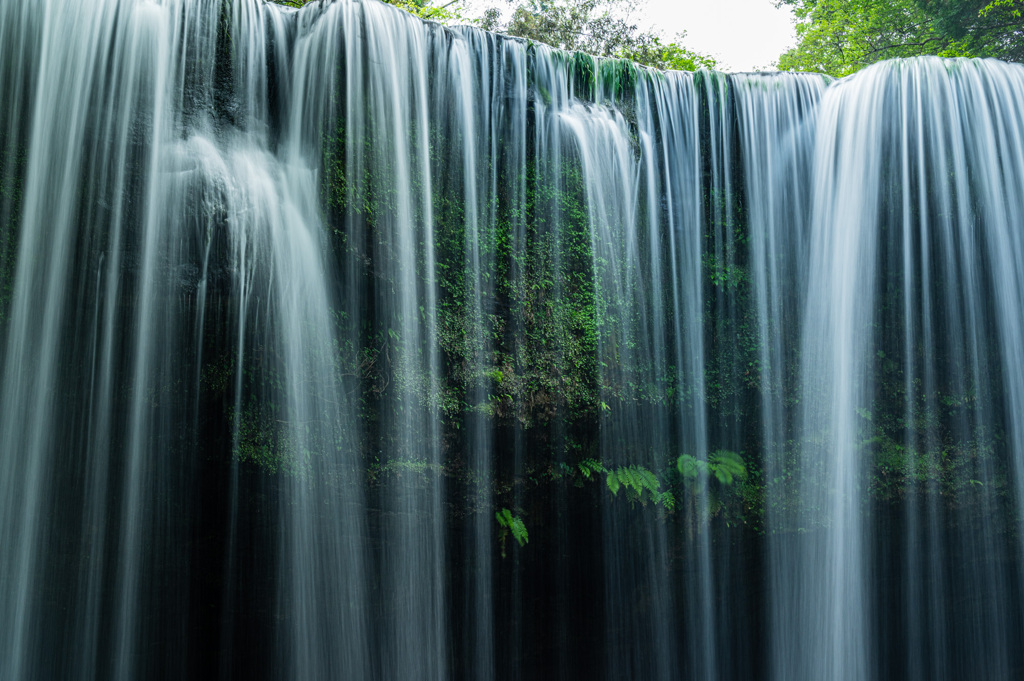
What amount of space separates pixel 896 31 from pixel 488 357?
10184 mm

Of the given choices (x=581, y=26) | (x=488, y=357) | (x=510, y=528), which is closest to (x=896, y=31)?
(x=581, y=26)

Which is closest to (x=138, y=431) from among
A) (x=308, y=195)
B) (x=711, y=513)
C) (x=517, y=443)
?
(x=308, y=195)

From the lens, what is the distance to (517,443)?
16.4ft

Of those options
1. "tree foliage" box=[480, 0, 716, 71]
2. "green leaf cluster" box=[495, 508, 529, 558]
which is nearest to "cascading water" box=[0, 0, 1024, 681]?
"green leaf cluster" box=[495, 508, 529, 558]

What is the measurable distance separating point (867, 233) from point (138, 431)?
234 inches

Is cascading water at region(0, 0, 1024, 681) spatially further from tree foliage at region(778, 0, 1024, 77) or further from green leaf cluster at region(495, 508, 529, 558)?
tree foliage at region(778, 0, 1024, 77)

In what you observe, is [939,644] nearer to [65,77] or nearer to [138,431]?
[138,431]

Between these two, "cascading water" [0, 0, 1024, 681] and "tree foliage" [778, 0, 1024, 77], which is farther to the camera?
"tree foliage" [778, 0, 1024, 77]

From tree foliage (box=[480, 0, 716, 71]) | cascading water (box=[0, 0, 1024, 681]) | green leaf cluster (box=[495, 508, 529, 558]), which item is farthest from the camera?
tree foliage (box=[480, 0, 716, 71])

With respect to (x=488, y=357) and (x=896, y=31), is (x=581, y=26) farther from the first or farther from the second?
(x=488, y=357)

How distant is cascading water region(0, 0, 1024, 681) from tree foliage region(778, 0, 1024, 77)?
215 inches

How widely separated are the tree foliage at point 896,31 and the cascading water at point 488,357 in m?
5.45

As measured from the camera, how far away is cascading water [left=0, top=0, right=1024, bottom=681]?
3.88 meters

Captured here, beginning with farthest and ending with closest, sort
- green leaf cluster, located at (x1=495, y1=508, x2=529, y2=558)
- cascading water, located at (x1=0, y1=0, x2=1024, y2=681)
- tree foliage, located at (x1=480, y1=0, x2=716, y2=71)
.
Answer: tree foliage, located at (x1=480, y1=0, x2=716, y2=71)
green leaf cluster, located at (x1=495, y1=508, x2=529, y2=558)
cascading water, located at (x1=0, y1=0, x2=1024, y2=681)
